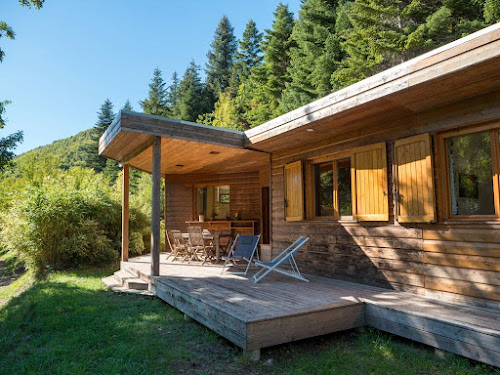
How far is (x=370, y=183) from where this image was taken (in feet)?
17.0

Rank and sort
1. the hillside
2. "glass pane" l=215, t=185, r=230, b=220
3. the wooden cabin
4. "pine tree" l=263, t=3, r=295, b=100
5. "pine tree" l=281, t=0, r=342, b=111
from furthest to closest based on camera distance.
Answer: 1. the hillside
2. "pine tree" l=263, t=3, r=295, b=100
3. "pine tree" l=281, t=0, r=342, b=111
4. "glass pane" l=215, t=185, r=230, b=220
5. the wooden cabin

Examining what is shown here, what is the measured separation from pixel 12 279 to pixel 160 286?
8.23 m

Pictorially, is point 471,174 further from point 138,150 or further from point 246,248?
point 138,150

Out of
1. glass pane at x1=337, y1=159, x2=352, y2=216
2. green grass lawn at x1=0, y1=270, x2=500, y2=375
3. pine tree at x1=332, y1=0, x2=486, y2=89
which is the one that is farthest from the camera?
pine tree at x1=332, y1=0, x2=486, y2=89

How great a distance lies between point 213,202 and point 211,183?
26.4 inches

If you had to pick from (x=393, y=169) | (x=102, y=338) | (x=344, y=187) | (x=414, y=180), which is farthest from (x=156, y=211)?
(x=414, y=180)

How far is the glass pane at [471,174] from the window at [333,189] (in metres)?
1.70

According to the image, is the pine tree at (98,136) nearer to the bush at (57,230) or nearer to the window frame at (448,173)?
the bush at (57,230)

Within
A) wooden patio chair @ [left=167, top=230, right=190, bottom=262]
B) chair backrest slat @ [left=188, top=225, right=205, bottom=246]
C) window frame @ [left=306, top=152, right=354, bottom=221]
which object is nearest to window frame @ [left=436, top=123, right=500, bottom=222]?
window frame @ [left=306, top=152, right=354, bottom=221]

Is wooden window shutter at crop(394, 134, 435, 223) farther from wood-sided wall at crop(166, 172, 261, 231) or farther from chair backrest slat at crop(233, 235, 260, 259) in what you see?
wood-sided wall at crop(166, 172, 261, 231)

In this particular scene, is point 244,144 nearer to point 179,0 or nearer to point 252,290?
point 252,290

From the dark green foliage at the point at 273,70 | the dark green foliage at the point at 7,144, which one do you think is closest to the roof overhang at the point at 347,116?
the dark green foliage at the point at 7,144

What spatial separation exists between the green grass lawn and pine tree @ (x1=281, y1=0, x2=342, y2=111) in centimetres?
1498

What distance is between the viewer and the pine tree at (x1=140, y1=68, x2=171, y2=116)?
33.2m
